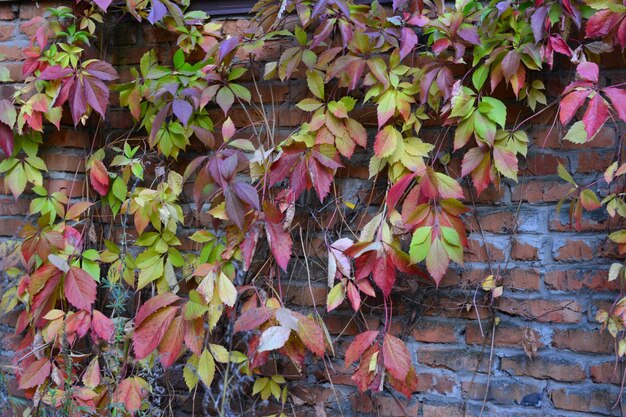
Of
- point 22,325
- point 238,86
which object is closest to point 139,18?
point 238,86

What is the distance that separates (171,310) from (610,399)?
4.14 ft

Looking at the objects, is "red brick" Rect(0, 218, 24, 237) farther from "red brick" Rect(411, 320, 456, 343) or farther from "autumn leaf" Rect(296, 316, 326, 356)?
"red brick" Rect(411, 320, 456, 343)

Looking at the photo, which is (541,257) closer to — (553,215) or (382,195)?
(553,215)

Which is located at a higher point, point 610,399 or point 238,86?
point 238,86

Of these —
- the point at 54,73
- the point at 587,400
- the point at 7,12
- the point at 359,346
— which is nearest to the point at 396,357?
the point at 359,346

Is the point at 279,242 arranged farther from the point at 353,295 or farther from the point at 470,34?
the point at 470,34

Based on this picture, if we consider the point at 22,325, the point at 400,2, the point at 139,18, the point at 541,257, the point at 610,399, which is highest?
the point at 400,2

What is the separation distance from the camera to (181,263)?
1950 millimetres

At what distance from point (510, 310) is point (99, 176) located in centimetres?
137

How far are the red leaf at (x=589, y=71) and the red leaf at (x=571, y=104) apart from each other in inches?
1.4

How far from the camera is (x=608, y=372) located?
1.65 meters

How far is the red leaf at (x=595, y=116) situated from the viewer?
59.2 inches

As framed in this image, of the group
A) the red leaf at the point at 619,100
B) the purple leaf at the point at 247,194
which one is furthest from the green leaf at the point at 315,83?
the red leaf at the point at 619,100

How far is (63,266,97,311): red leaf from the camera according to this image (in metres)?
1.83
